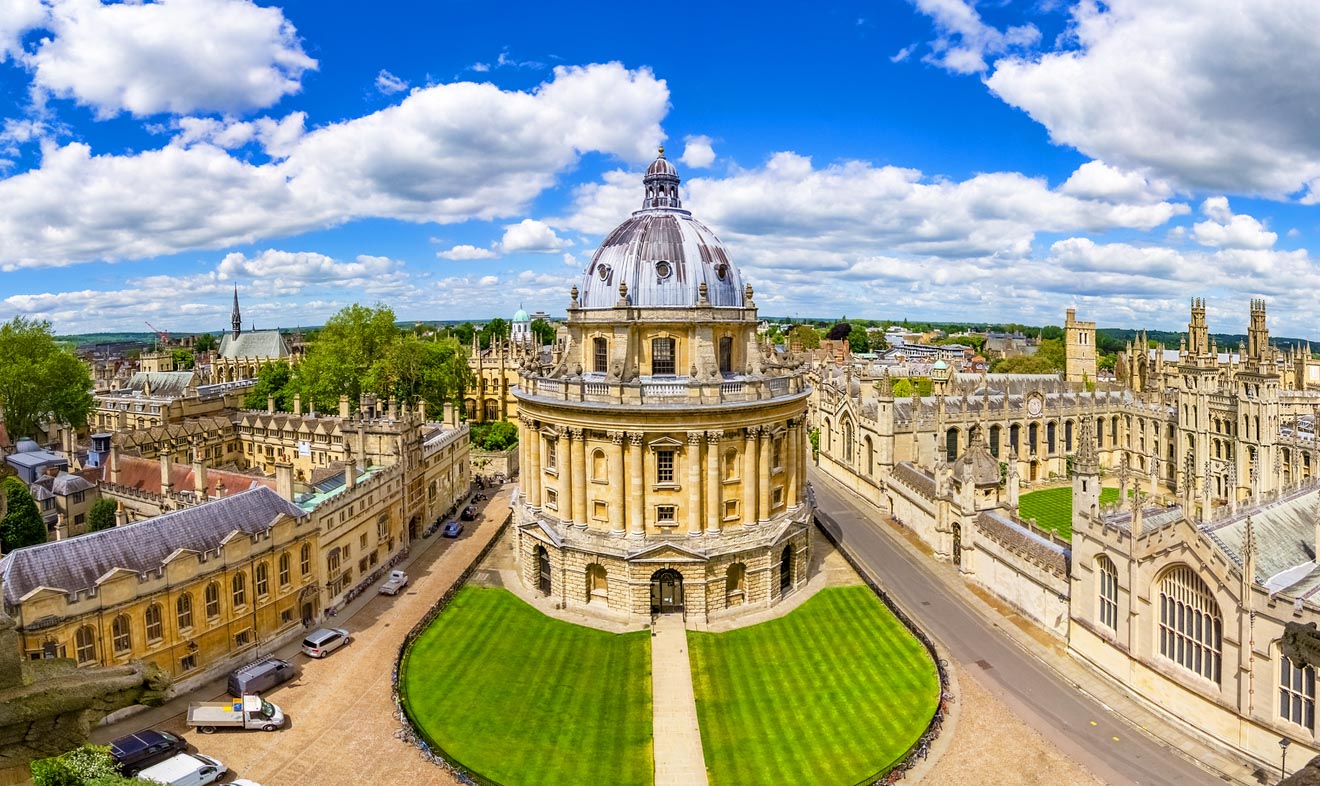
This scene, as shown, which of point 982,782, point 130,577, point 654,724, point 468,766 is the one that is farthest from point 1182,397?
point 130,577

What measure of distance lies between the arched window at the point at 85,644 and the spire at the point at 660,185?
34.9m

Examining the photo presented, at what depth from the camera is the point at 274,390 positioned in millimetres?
92125

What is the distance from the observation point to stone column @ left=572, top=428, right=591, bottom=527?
41531 millimetres

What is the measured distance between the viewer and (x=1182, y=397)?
2594 inches

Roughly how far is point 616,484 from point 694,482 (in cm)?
421

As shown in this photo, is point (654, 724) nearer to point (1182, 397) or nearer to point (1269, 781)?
point (1269, 781)

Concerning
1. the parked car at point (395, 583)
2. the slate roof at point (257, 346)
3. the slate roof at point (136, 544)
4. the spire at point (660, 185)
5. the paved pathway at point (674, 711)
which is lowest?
the paved pathway at point (674, 711)

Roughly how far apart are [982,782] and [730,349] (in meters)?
25.8

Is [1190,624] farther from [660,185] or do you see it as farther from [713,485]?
[660,185]

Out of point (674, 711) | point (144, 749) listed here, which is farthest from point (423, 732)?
point (674, 711)

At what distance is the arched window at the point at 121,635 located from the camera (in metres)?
30.0

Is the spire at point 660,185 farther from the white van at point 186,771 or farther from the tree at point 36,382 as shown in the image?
the tree at point 36,382

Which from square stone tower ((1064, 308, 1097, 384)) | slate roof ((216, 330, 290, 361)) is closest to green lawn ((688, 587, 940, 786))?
square stone tower ((1064, 308, 1097, 384))

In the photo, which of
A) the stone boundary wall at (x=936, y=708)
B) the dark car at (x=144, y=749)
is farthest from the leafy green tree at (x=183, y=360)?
the stone boundary wall at (x=936, y=708)
